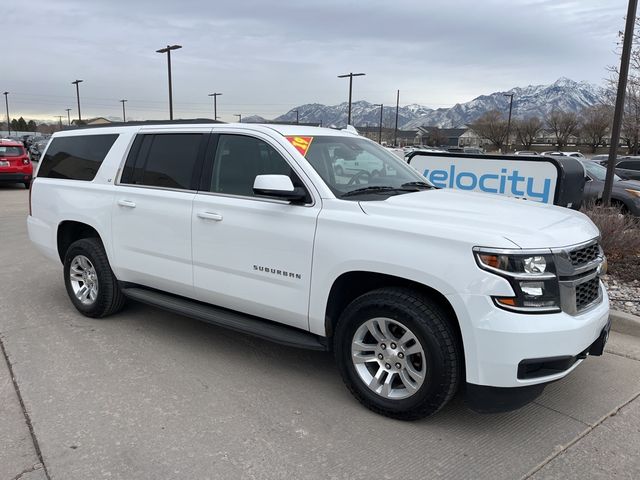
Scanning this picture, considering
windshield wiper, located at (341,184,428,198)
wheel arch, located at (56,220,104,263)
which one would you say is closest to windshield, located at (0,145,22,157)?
wheel arch, located at (56,220,104,263)

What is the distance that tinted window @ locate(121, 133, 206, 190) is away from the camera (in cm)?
433

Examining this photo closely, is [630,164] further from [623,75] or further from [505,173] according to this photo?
[505,173]

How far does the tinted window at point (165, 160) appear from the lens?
4332 mm

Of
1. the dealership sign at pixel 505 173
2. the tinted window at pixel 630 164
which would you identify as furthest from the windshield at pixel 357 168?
the tinted window at pixel 630 164

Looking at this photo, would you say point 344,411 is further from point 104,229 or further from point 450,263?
point 104,229

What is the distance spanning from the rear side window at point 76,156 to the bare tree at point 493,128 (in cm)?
7281

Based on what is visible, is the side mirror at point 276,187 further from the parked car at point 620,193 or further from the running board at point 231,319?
the parked car at point 620,193

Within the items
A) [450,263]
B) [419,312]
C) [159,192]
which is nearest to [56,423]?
[159,192]

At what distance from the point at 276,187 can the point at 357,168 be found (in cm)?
87

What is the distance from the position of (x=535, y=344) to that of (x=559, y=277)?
0.41 metres

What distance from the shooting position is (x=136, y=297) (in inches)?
184

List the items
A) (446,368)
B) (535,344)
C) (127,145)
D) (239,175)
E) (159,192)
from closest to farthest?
(535,344)
(446,368)
(239,175)
(159,192)
(127,145)

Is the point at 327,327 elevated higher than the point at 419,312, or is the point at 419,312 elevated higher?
the point at 419,312

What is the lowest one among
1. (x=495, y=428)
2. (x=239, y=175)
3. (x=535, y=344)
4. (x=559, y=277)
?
(x=495, y=428)
